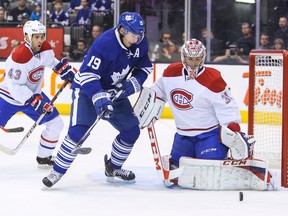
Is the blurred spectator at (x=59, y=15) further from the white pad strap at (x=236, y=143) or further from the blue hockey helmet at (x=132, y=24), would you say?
the white pad strap at (x=236, y=143)

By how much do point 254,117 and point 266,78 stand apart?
14.6 inches

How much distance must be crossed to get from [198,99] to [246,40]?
4.26m

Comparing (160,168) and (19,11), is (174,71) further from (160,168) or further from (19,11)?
(19,11)

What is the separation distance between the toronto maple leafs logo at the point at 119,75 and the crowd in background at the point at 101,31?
4.03 m

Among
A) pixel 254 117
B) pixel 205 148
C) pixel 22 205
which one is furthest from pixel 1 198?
pixel 254 117

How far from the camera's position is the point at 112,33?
445 cm

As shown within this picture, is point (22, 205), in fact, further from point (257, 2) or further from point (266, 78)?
point (257, 2)

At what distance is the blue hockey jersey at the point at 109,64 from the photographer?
14.3 ft

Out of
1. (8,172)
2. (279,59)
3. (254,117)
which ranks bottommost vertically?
(8,172)

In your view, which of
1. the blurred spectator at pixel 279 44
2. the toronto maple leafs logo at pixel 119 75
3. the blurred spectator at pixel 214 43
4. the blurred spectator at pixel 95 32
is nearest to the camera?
the toronto maple leafs logo at pixel 119 75

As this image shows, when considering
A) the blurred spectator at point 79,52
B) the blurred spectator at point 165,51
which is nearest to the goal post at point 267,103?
the blurred spectator at point 165,51

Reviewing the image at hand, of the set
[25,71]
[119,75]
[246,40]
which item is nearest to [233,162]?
[119,75]

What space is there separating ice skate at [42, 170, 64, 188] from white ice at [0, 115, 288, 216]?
42 millimetres

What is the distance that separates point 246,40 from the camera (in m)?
8.60
